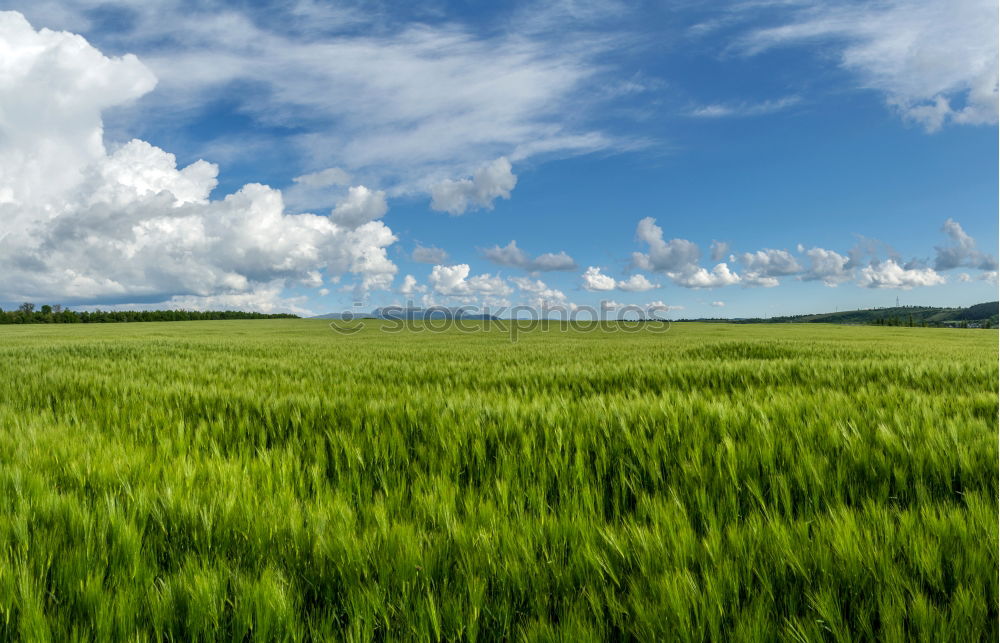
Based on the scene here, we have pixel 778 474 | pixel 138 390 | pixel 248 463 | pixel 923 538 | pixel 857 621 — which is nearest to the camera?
pixel 857 621

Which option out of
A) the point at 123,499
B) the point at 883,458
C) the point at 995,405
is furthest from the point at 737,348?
the point at 123,499

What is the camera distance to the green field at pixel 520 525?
1.40 metres

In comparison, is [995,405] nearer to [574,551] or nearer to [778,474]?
[778,474]

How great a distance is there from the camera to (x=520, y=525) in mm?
1910

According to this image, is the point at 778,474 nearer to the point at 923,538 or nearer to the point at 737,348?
the point at 923,538

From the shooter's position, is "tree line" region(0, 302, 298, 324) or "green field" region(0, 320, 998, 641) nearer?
"green field" region(0, 320, 998, 641)

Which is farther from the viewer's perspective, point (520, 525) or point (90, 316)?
point (90, 316)

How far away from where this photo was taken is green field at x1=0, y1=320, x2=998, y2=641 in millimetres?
1398

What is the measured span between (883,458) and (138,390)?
22.7ft

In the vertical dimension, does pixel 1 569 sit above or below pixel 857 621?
above

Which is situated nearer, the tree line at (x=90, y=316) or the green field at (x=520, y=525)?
the green field at (x=520, y=525)

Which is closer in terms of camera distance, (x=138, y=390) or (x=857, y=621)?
(x=857, y=621)

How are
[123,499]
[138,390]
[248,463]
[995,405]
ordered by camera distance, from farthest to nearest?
[138,390], [995,405], [248,463], [123,499]

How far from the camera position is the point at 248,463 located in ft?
9.59
